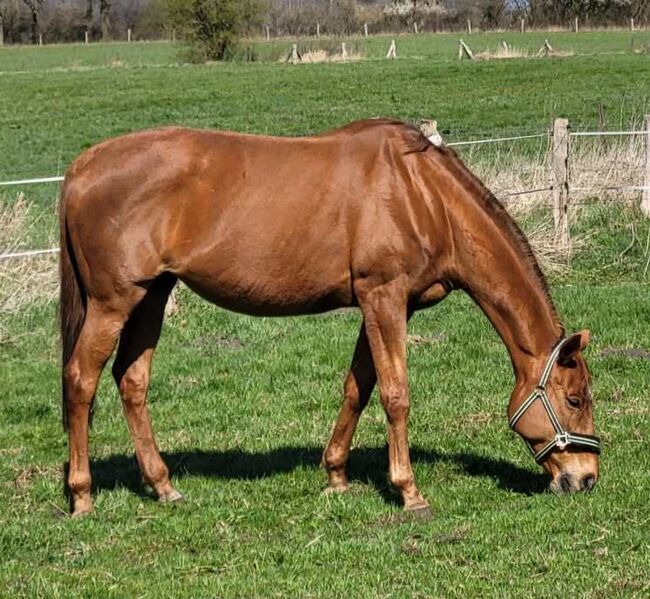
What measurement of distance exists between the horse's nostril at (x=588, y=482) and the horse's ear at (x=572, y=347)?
1.93 feet

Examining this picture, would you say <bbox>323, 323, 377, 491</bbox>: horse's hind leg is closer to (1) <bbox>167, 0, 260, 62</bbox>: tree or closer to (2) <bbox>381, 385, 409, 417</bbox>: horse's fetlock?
(2) <bbox>381, 385, 409, 417</bbox>: horse's fetlock

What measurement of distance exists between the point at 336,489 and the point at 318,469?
0.39 meters

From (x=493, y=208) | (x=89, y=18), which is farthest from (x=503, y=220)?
(x=89, y=18)

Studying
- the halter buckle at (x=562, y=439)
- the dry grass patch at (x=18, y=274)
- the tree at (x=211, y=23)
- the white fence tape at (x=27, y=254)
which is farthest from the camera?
the tree at (x=211, y=23)

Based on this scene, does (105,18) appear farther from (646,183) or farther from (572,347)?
(572,347)

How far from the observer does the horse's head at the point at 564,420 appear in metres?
5.87

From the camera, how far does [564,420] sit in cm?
588

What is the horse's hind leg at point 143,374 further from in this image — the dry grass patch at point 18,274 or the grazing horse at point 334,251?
the dry grass patch at point 18,274

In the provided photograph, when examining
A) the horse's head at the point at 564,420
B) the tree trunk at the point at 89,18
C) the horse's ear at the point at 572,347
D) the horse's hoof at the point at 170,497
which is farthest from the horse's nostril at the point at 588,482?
the tree trunk at the point at 89,18

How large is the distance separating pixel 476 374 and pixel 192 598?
4411 millimetres

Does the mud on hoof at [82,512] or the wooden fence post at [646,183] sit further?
the wooden fence post at [646,183]

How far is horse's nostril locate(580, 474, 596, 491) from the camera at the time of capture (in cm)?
589

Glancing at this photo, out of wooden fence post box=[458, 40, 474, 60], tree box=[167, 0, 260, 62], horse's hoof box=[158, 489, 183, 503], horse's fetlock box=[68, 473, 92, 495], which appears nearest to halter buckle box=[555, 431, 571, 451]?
horse's hoof box=[158, 489, 183, 503]

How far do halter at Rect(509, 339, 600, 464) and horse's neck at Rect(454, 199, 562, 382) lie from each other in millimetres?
77
